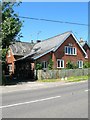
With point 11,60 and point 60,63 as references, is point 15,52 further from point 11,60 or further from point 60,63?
point 60,63

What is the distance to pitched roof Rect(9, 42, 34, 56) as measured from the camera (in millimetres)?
42594

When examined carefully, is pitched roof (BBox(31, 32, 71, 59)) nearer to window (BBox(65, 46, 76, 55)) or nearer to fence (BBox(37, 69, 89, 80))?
window (BBox(65, 46, 76, 55))

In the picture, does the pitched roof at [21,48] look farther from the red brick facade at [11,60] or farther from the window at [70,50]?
the window at [70,50]

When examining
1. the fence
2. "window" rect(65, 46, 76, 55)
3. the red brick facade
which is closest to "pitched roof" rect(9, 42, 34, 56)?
the red brick facade

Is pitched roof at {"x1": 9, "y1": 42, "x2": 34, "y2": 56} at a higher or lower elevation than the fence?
higher

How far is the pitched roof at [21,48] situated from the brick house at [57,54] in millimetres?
191

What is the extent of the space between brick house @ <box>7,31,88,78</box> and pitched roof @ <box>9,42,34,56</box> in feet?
0.63

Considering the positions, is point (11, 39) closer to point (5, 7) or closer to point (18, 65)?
point (5, 7)

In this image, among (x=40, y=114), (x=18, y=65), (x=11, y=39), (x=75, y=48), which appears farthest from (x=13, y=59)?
(x=40, y=114)

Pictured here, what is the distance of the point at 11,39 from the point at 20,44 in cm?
1669

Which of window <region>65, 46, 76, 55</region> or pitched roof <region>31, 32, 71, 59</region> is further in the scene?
window <region>65, 46, 76, 55</region>

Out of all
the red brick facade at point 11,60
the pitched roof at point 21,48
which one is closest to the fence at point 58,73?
Answer: the pitched roof at point 21,48

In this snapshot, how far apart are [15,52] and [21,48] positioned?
2.26 metres

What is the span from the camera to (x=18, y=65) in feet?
139
